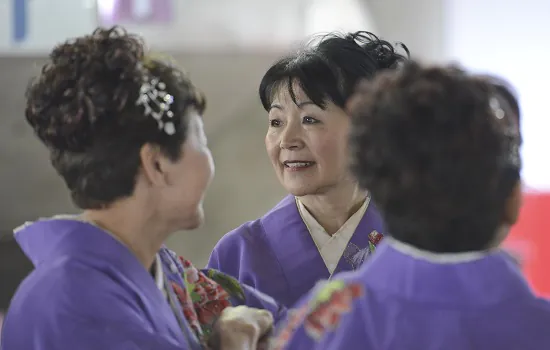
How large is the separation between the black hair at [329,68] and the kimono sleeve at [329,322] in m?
0.60

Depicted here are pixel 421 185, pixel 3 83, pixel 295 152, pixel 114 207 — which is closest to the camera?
pixel 421 185

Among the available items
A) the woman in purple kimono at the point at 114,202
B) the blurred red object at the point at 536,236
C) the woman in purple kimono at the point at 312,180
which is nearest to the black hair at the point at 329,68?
the woman in purple kimono at the point at 312,180

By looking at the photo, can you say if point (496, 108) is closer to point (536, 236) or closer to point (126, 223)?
point (126, 223)

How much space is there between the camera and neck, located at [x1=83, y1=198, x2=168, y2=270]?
1.09 metres

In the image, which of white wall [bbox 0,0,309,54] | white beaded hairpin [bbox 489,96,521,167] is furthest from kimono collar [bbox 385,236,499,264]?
white wall [bbox 0,0,309,54]

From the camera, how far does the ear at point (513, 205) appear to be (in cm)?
87

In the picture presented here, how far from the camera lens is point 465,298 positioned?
0.84 metres

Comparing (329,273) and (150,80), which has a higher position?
(150,80)

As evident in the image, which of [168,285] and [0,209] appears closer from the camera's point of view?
[168,285]

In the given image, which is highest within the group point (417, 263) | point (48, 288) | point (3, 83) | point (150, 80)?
point (150, 80)

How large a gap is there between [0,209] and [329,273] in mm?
2364

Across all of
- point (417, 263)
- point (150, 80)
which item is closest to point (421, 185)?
point (417, 263)

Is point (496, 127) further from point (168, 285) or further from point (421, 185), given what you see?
point (168, 285)

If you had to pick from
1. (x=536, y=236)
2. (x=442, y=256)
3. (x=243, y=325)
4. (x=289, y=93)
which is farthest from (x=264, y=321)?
(x=536, y=236)
